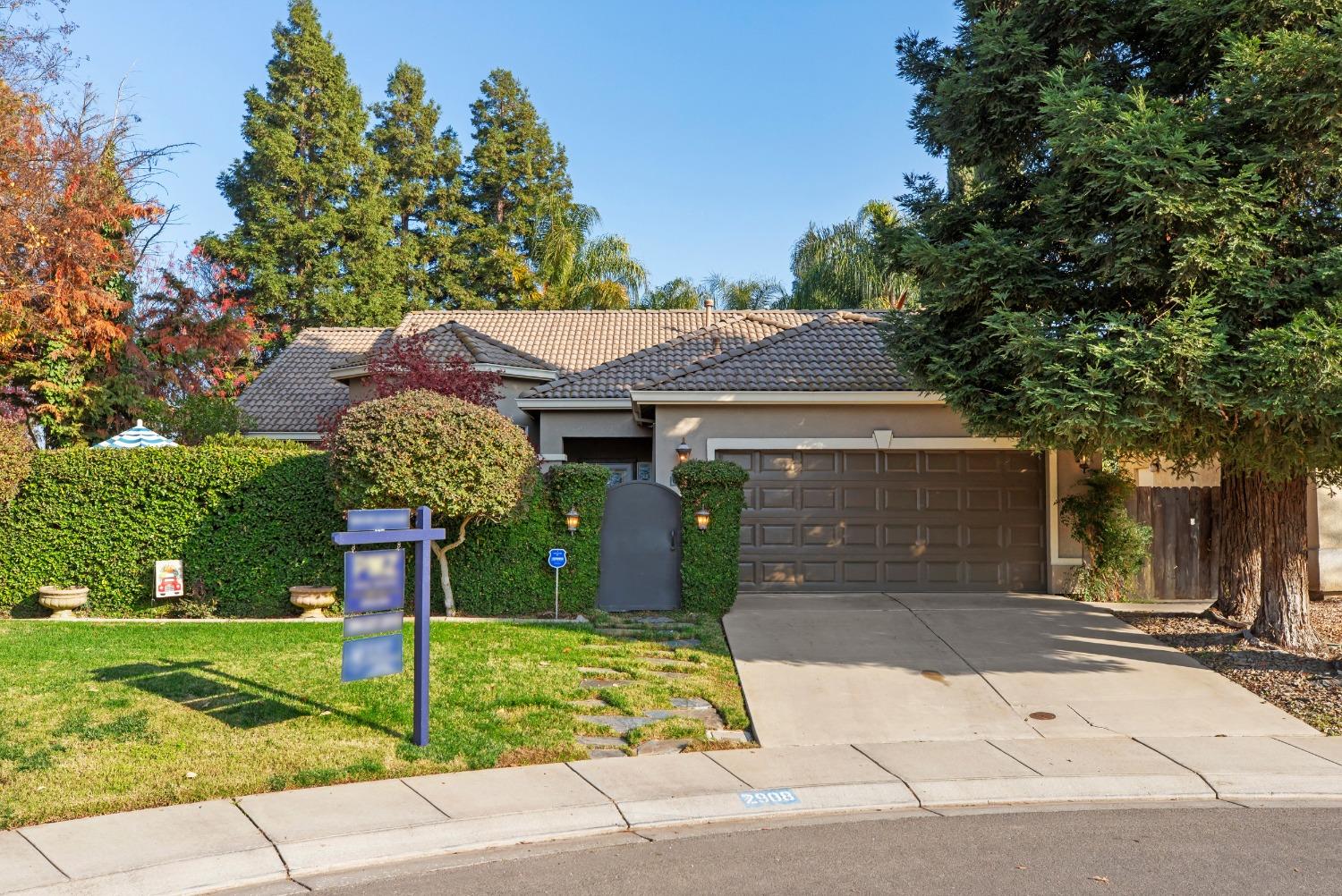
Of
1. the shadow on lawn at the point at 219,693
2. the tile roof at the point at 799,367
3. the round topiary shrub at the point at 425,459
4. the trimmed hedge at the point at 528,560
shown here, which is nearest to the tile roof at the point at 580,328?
the tile roof at the point at 799,367

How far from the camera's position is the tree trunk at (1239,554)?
38.2ft

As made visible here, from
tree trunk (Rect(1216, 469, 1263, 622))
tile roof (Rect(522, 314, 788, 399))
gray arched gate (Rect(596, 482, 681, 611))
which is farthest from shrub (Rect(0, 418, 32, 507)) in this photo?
tree trunk (Rect(1216, 469, 1263, 622))

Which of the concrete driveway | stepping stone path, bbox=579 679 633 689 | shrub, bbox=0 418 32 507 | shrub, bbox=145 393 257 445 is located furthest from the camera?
shrub, bbox=145 393 257 445

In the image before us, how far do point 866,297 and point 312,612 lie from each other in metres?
19.9

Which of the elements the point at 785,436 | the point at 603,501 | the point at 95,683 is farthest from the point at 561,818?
the point at 785,436

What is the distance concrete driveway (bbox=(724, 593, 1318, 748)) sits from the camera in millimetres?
8391

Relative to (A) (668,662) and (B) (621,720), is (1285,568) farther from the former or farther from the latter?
(B) (621,720)

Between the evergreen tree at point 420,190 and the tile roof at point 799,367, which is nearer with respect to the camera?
the tile roof at point 799,367

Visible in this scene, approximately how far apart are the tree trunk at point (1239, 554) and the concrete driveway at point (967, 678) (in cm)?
137

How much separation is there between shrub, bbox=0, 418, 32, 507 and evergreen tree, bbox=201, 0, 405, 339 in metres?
22.5

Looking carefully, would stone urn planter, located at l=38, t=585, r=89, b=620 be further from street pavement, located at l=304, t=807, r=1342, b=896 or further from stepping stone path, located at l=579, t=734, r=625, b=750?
street pavement, located at l=304, t=807, r=1342, b=896

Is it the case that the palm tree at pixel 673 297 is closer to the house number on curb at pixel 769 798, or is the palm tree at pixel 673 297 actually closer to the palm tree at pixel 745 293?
the palm tree at pixel 745 293

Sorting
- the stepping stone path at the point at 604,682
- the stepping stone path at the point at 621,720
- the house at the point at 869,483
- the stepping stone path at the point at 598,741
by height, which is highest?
the house at the point at 869,483

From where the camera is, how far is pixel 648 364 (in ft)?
60.4
